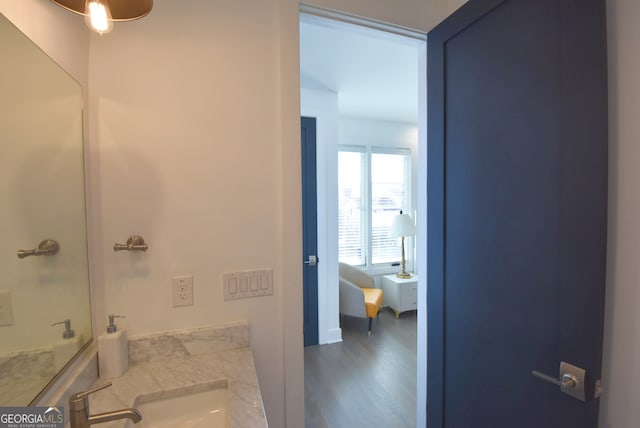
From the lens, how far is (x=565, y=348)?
2.73ft

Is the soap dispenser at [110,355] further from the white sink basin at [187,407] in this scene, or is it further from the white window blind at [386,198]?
the white window blind at [386,198]

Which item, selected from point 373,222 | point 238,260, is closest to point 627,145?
point 238,260

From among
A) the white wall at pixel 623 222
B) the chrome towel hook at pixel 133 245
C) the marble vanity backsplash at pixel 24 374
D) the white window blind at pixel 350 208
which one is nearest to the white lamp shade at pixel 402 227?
the white window blind at pixel 350 208

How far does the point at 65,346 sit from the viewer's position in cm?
81

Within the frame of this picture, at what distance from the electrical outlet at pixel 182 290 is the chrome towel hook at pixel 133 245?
0.16m

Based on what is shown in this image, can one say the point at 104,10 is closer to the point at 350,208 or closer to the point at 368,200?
the point at 350,208

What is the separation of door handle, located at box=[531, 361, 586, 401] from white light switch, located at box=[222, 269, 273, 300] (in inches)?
39.6

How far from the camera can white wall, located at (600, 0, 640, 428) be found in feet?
2.50

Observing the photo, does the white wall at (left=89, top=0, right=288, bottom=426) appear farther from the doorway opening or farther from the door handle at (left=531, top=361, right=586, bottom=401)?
the door handle at (left=531, top=361, right=586, bottom=401)

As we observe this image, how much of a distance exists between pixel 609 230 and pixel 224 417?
1300mm

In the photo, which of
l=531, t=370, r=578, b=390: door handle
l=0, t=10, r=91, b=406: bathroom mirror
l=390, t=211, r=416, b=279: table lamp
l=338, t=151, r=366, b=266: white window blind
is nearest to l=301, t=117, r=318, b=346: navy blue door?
l=338, t=151, r=366, b=266: white window blind

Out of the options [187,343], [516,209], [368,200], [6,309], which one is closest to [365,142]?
[368,200]

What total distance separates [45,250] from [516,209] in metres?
1.45

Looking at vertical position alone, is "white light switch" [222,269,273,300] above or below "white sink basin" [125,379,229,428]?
above
